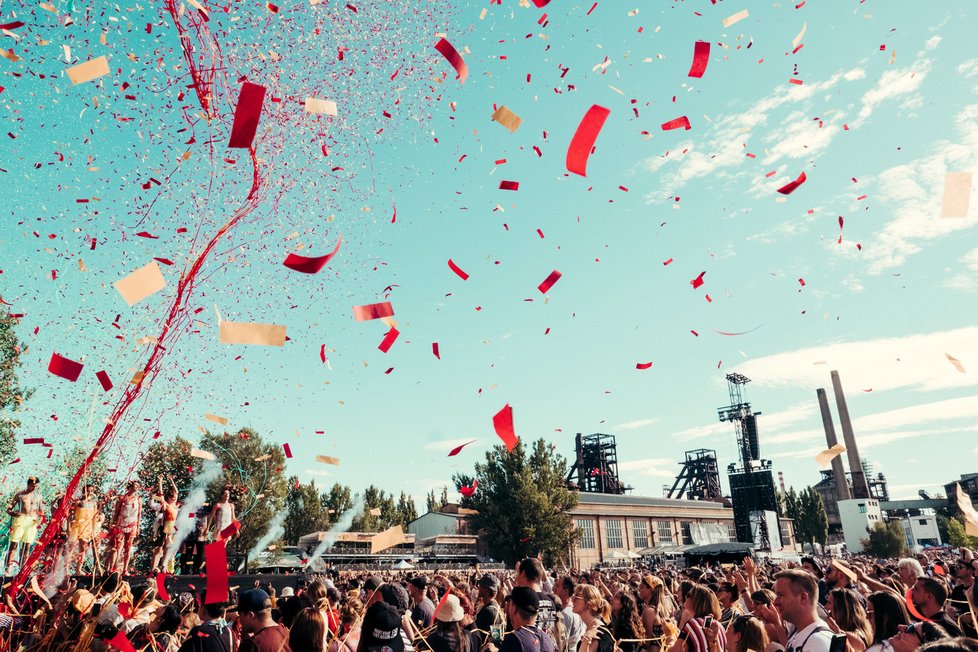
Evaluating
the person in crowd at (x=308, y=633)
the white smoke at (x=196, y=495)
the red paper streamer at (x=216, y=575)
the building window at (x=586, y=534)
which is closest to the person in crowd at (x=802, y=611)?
the person in crowd at (x=308, y=633)

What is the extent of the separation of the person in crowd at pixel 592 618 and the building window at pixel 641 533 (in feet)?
202

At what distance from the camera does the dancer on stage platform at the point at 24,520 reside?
37.2 feet

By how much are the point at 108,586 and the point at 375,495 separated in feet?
229

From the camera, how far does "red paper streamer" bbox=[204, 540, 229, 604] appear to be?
191 inches

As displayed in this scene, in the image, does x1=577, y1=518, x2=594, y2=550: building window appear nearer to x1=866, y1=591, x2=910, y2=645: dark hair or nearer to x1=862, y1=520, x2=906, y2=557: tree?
x1=862, y1=520, x2=906, y2=557: tree

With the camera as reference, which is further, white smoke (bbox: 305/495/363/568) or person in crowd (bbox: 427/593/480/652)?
white smoke (bbox: 305/495/363/568)

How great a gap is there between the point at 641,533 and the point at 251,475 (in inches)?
1581

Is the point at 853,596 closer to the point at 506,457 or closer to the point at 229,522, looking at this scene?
the point at 229,522

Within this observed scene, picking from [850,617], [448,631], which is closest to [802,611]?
[850,617]

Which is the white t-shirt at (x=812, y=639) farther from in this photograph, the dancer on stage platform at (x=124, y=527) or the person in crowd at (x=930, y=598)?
the dancer on stage platform at (x=124, y=527)

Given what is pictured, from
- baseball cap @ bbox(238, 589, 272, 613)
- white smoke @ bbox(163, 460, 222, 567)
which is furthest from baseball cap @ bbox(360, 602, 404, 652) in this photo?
white smoke @ bbox(163, 460, 222, 567)

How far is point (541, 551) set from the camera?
136 ft

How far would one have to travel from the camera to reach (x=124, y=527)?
12055 millimetres

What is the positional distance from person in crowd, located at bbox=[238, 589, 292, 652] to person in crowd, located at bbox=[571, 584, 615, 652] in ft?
9.02
